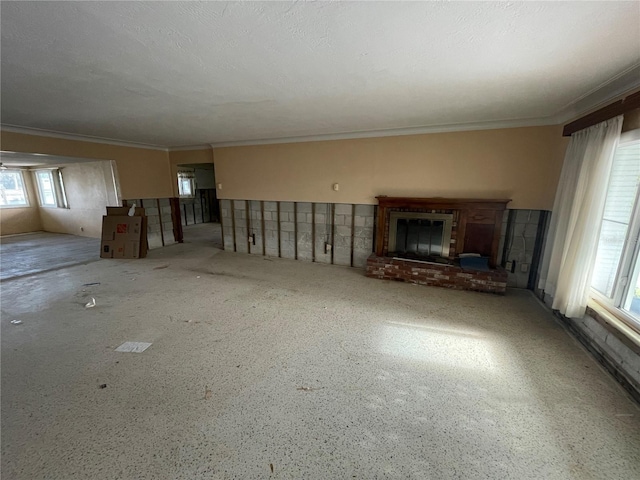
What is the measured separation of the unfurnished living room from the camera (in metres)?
1.47

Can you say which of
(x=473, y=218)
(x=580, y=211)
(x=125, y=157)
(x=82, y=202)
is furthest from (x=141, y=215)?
(x=580, y=211)

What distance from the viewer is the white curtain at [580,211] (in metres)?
2.34

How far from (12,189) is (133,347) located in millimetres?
10087

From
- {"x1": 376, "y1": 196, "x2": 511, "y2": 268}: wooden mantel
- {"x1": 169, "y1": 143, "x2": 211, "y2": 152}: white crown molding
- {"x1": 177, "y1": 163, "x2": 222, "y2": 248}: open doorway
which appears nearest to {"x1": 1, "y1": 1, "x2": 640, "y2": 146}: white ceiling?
{"x1": 376, "y1": 196, "x2": 511, "y2": 268}: wooden mantel

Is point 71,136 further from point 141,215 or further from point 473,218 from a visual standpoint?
point 473,218

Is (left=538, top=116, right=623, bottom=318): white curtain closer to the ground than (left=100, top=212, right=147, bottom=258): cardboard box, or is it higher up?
higher up

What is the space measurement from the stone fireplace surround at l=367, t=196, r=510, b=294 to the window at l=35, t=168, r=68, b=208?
9543mm

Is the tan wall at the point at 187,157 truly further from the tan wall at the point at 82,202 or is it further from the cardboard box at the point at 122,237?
the tan wall at the point at 82,202

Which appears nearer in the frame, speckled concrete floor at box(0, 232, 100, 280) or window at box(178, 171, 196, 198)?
speckled concrete floor at box(0, 232, 100, 280)

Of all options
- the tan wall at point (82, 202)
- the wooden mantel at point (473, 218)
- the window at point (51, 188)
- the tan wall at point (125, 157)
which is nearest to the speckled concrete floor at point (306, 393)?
the wooden mantel at point (473, 218)

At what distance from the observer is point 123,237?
5.52 meters

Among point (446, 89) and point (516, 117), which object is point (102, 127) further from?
point (516, 117)

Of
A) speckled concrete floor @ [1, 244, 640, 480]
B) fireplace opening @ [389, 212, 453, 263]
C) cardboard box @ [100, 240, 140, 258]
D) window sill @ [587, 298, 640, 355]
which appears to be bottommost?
speckled concrete floor @ [1, 244, 640, 480]

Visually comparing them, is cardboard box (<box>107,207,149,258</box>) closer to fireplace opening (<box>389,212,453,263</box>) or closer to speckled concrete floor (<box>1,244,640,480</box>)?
speckled concrete floor (<box>1,244,640,480</box>)
